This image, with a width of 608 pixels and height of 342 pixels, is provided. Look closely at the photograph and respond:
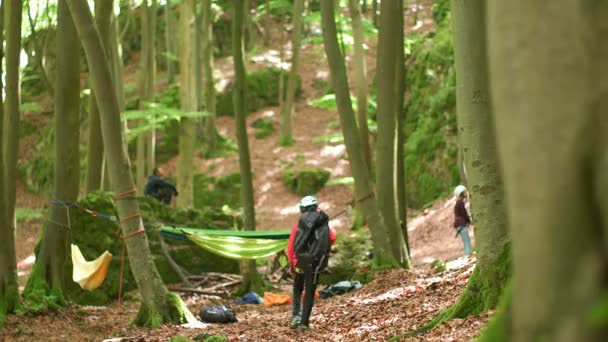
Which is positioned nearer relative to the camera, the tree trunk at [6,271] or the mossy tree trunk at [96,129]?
the tree trunk at [6,271]

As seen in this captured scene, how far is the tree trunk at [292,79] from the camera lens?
20634mm

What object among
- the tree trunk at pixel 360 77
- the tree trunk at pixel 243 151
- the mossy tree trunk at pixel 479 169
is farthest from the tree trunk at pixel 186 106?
the mossy tree trunk at pixel 479 169

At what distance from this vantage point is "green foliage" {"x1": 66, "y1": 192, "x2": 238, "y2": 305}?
10453 mm

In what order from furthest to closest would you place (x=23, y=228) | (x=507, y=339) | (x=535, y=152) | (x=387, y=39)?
(x=23, y=228) < (x=387, y=39) < (x=507, y=339) < (x=535, y=152)

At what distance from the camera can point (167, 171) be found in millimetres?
22766

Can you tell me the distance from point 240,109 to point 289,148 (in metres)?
11.9

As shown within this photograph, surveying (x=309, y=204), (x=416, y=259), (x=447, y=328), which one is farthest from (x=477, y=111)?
(x=416, y=259)

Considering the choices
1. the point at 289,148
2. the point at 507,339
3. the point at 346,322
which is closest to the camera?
the point at 507,339

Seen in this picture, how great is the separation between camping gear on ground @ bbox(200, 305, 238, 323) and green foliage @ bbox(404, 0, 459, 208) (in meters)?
8.36

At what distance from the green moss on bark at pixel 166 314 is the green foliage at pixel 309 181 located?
40.4 ft

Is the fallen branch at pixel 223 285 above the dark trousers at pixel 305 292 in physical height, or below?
below

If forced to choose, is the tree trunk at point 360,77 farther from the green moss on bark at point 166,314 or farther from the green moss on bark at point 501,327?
the green moss on bark at point 501,327

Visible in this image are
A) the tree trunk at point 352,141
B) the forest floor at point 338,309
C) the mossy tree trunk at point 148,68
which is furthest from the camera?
the mossy tree trunk at point 148,68

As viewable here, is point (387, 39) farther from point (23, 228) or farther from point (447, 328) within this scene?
point (23, 228)
